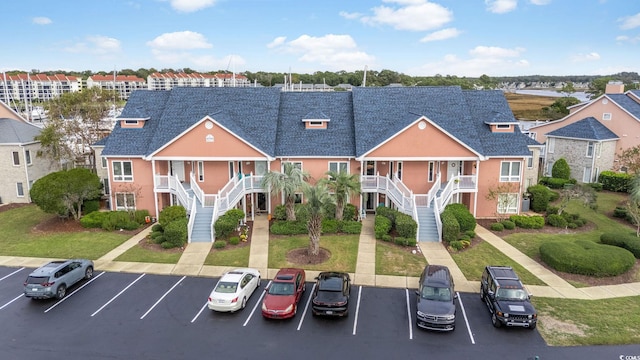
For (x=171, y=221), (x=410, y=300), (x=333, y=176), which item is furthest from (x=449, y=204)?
(x=171, y=221)

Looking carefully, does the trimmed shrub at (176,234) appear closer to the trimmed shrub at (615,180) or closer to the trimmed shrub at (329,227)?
the trimmed shrub at (329,227)

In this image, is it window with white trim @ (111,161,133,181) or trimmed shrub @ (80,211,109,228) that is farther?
window with white trim @ (111,161,133,181)

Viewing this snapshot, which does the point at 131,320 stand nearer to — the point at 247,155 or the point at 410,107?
the point at 247,155

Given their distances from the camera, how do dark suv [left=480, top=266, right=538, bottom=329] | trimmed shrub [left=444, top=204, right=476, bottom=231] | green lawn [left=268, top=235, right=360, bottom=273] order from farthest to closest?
trimmed shrub [left=444, top=204, right=476, bottom=231] → green lawn [left=268, top=235, right=360, bottom=273] → dark suv [left=480, top=266, right=538, bottom=329]

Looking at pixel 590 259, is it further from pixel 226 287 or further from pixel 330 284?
pixel 226 287

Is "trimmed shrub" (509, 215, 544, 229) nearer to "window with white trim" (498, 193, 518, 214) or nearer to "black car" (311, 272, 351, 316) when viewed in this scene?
"window with white trim" (498, 193, 518, 214)

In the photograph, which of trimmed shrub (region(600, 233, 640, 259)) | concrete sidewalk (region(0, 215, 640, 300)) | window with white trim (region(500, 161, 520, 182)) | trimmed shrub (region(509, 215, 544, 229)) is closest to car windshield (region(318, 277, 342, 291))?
concrete sidewalk (region(0, 215, 640, 300))
